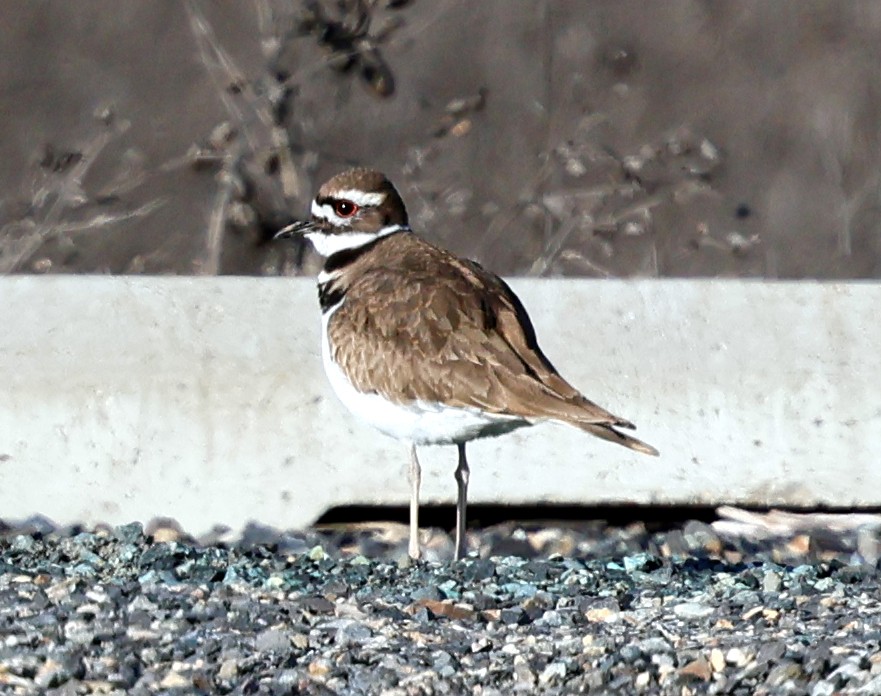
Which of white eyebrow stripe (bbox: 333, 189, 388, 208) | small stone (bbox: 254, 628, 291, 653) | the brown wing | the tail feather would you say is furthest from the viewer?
white eyebrow stripe (bbox: 333, 189, 388, 208)

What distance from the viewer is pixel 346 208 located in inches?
239

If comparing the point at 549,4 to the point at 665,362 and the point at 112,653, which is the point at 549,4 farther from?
the point at 112,653

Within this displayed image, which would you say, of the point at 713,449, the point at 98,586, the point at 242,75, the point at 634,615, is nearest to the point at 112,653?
the point at 98,586

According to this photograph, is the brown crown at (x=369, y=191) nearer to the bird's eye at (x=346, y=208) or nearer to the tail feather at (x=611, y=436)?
the bird's eye at (x=346, y=208)

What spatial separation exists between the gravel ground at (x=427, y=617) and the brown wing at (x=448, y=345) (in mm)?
459

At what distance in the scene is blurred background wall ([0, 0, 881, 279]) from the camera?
920 centimetres

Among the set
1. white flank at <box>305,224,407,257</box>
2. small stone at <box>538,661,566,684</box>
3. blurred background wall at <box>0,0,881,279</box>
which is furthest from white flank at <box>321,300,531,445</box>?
blurred background wall at <box>0,0,881,279</box>

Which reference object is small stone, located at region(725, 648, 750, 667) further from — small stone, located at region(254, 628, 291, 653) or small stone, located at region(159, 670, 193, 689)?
small stone, located at region(159, 670, 193, 689)

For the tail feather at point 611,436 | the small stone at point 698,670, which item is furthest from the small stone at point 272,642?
the tail feather at point 611,436

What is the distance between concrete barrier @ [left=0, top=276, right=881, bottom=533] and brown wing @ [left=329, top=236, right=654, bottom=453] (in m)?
0.68

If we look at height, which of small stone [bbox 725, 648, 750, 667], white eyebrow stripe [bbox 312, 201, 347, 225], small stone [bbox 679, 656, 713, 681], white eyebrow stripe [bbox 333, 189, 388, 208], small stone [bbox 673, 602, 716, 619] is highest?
white eyebrow stripe [bbox 333, 189, 388, 208]

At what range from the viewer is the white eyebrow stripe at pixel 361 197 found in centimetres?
602

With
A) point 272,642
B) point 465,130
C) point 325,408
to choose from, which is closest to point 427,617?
point 272,642

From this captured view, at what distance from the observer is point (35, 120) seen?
10.6 meters
